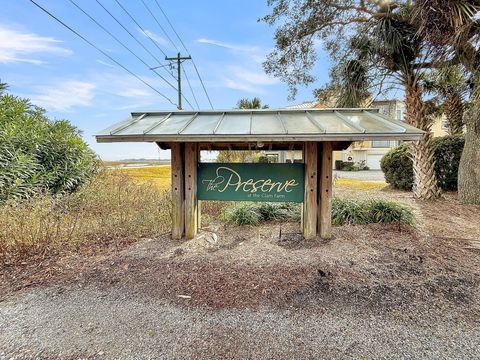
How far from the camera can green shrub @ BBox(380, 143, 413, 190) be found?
993 cm

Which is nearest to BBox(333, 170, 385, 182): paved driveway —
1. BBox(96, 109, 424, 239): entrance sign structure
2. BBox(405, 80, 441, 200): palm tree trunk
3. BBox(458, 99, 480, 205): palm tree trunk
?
BBox(405, 80, 441, 200): palm tree trunk

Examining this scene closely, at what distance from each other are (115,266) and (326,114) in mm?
3654

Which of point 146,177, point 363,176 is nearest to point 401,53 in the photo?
point 146,177

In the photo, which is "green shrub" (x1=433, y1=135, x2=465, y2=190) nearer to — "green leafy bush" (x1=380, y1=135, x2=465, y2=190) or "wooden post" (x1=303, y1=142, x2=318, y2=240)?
"green leafy bush" (x1=380, y1=135, x2=465, y2=190)

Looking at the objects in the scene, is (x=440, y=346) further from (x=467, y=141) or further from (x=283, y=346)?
(x=467, y=141)

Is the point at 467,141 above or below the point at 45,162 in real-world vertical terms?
above

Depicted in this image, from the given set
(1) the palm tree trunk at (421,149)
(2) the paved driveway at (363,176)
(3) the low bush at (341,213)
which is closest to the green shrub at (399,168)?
(1) the palm tree trunk at (421,149)

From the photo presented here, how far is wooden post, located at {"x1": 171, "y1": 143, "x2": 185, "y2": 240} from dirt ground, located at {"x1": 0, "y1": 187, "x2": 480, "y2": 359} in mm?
264

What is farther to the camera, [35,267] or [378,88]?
[378,88]

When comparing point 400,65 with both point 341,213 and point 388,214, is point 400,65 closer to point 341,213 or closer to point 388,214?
point 388,214

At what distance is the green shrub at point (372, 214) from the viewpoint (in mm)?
5016

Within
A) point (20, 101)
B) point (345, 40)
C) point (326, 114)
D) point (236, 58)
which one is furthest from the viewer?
point (236, 58)

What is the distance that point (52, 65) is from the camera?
7.43m

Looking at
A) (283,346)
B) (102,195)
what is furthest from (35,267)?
(102,195)
